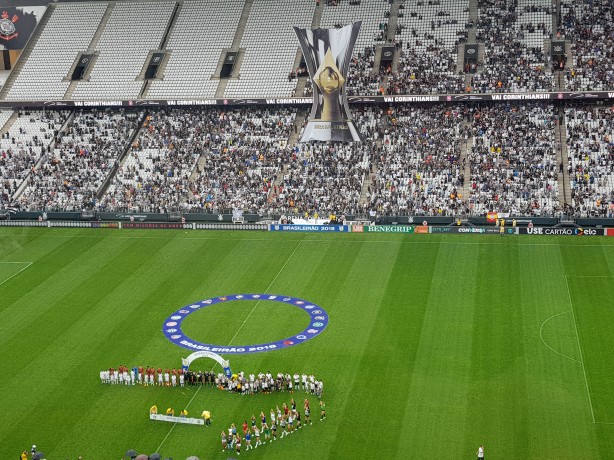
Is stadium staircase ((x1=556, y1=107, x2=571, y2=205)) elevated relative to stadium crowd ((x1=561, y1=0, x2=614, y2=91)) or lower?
lower

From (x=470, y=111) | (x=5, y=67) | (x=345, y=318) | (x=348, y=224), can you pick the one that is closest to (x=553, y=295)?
(x=345, y=318)

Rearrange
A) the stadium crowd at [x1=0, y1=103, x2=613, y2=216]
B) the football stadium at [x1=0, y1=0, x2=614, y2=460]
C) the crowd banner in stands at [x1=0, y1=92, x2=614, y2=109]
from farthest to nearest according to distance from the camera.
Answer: the crowd banner in stands at [x1=0, y1=92, x2=614, y2=109] → the stadium crowd at [x1=0, y1=103, x2=613, y2=216] → the football stadium at [x1=0, y1=0, x2=614, y2=460]

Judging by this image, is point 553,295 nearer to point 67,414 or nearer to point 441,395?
point 441,395

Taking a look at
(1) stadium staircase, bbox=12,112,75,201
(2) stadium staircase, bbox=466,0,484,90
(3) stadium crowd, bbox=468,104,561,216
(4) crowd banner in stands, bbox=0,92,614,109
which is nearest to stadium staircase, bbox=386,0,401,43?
(2) stadium staircase, bbox=466,0,484,90

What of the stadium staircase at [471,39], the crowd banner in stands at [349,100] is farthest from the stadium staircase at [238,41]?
the stadium staircase at [471,39]

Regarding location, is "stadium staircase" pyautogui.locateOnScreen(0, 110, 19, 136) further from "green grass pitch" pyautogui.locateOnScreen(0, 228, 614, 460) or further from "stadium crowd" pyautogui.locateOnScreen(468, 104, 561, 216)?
"stadium crowd" pyautogui.locateOnScreen(468, 104, 561, 216)

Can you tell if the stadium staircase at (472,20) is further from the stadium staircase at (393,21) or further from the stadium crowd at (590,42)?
the stadium crowd at (590,42)
